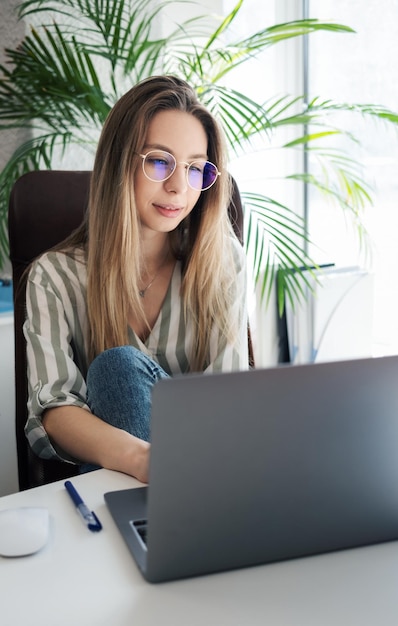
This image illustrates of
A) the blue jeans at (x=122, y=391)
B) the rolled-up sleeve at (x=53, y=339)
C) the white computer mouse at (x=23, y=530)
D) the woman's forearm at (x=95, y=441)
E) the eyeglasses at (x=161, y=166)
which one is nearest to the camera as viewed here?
the white computer mouse at (x=23, y=530)

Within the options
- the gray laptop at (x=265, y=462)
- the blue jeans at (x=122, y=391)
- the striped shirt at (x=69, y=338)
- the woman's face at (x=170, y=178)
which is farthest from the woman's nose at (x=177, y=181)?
the gray laptop at (x=265, y=462)

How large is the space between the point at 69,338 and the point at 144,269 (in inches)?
9.3

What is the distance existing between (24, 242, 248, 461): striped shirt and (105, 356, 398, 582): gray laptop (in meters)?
0.58

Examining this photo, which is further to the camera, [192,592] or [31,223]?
[31,223]

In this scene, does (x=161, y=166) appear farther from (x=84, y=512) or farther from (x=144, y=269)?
(x=84, y=512)

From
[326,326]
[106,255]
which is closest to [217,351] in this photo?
[106,255]

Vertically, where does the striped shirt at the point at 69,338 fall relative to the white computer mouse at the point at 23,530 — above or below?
above

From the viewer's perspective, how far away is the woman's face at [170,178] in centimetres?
135

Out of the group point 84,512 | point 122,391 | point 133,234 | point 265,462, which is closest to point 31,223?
point 133,234

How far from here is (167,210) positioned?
137cm

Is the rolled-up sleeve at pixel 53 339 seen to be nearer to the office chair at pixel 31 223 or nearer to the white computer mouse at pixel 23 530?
the office chair at pixel 31 223

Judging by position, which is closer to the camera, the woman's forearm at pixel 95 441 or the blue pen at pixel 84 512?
the blue pen at pixel 84 512

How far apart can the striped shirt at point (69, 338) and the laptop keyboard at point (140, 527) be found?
1.42 ft

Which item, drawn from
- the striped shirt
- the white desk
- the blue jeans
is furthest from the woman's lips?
the white desk
